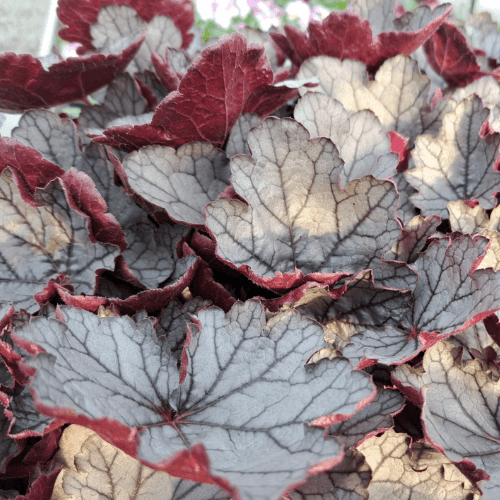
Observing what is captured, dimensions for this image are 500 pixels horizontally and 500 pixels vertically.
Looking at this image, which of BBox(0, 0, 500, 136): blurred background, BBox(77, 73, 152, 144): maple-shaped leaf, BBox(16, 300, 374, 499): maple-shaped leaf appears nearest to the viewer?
BBox(16, 300, 374, 499): maple-shaped leaf

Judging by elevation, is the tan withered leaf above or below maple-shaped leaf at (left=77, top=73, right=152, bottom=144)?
above

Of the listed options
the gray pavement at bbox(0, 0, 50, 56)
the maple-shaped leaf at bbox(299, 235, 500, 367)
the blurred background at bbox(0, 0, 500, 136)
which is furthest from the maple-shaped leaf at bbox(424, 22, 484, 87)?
the gray pavement at bbox(0, 0, 50, 56)

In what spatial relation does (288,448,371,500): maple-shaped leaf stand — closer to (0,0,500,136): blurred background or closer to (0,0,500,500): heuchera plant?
(0,0,500,500): heuchera plant

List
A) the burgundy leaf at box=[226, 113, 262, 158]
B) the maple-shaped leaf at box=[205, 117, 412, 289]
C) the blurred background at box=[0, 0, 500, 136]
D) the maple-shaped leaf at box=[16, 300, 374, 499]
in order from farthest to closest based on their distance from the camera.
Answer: the blurred background at box=[0, 0, 500, 136], the burgundy leaf at box=[226, 113, 262, 158], the maple-shaped leaf at box=[205, 117, 412, 289], the maple-shaped leaf at box=[16, 300, 374, 499]

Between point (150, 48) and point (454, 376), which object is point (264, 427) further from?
point (150, 48)

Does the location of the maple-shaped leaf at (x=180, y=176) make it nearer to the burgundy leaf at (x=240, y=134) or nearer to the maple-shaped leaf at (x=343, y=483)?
the burgundy leaf at (x=240, y=134)

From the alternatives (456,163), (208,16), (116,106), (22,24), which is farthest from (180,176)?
(22,24)

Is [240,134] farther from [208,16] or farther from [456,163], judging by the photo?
[208,16]
